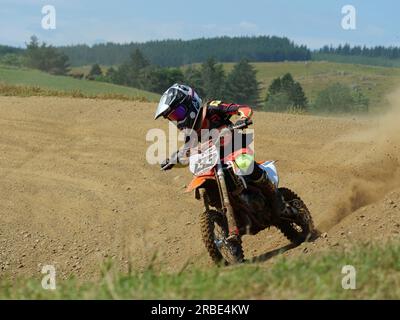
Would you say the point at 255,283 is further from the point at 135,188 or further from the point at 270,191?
the point at 135,188

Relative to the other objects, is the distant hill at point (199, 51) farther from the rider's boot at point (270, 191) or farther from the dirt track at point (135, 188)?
the rider's boot at point (270, 191)

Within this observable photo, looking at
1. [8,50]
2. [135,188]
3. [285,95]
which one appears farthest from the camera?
[8,50]

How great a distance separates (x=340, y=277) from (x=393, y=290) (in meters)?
0.37

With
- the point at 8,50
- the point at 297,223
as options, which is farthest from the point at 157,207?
the point at 8,50

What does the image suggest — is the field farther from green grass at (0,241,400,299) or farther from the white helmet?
the white helmet

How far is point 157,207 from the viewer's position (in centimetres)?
1138

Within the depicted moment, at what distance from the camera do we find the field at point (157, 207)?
4.77 metres

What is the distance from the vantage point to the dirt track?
377 inches

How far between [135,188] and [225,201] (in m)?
4.67

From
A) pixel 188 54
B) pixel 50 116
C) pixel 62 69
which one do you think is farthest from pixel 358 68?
pixel 50 116

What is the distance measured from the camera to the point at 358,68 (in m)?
104

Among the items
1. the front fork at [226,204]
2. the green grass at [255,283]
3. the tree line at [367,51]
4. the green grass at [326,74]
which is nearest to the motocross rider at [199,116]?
the front fork at [226,204]

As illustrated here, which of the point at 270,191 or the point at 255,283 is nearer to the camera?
the point at 255,283
